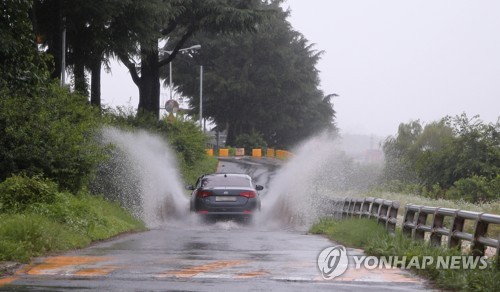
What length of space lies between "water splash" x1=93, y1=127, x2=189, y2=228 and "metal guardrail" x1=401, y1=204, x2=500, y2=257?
12.1m

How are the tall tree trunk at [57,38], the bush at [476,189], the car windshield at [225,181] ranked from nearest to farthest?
1. the car windshield at [225,181]
2. the tall tree trunk at [57,38]
3. the bush at [476,189]

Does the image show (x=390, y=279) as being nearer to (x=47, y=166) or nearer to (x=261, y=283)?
(x=261, y=283)

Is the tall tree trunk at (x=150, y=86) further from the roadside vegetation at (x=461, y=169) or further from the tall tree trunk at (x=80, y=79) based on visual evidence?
the roadside vegetation at (x=461, y=169)

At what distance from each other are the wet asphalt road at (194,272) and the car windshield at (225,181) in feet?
32.8

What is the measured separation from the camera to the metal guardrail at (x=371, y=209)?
17156mm

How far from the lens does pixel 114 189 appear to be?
2514 cm

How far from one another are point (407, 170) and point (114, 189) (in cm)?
3648

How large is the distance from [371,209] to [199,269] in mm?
9162

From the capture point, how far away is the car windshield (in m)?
25.2

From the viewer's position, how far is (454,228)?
12289 mm

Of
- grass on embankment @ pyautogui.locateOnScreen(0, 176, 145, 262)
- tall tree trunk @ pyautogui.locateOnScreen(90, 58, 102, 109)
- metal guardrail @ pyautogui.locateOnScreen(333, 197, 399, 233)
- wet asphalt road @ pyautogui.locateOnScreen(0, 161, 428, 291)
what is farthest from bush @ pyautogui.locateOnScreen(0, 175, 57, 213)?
tall tree trunk @ pyautogui.locateOnScreen(90, 58, 102, 109)

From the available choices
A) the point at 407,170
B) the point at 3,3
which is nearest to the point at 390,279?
the point at 3,3

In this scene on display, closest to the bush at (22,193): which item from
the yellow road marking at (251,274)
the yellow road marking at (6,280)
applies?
the yellow road marking at (6,280)

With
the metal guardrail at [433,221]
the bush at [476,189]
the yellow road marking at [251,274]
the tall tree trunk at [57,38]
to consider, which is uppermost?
the tall tree trunk at [57,38]
